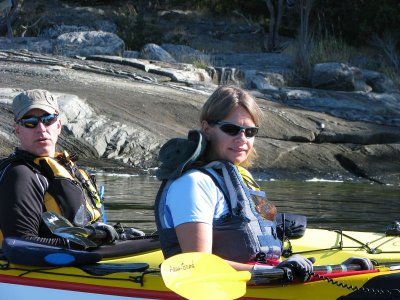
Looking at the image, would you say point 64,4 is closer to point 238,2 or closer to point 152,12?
point 152,12

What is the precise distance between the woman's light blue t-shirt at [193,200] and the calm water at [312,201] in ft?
12.4

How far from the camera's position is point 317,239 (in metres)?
4.57

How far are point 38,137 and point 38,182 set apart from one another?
0.25m

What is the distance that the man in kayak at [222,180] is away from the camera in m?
3.30

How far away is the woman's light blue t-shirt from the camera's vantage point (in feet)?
10.4

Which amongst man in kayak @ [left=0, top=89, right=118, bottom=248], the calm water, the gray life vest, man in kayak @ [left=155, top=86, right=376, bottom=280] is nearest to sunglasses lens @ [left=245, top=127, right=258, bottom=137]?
man in kayak @ [left=155, top=86, right=376, bottom=280]

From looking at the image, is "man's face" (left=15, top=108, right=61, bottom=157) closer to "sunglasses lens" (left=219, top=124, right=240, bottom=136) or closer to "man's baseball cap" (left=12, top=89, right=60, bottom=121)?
"man's baseball cap" (left=12, top=89, right=60, bottom=121)

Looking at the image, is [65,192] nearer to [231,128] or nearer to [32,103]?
[32,103]

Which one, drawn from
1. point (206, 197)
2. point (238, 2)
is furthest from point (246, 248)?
point (238, 2)

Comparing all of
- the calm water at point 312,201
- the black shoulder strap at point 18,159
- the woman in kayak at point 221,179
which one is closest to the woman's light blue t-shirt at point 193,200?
the woman in kayak at point 221,179

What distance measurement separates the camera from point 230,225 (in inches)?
132

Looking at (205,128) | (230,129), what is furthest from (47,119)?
(230,129)

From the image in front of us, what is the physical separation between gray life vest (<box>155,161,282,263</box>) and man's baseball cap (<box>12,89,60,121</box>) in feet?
3.16

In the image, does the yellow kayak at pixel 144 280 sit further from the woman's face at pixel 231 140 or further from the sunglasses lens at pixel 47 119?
the sunglasses lens at pixel 47 119
